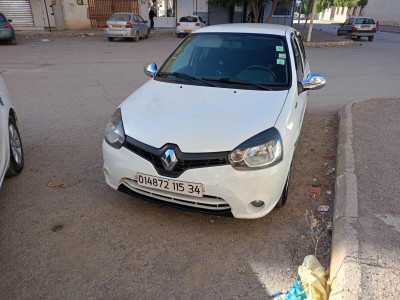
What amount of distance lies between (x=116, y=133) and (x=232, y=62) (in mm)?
1707

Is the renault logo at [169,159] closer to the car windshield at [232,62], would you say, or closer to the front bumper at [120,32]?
the car windshield at [232,62]

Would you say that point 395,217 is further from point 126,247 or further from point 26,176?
point 26,176

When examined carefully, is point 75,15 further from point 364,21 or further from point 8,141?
point 8,141

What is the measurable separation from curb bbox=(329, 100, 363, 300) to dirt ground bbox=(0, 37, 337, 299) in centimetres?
16

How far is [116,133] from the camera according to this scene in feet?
9.82

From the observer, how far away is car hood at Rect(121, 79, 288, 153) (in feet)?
8.77

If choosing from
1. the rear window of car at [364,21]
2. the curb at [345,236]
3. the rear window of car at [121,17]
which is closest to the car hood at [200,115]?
the curb at [345,236]

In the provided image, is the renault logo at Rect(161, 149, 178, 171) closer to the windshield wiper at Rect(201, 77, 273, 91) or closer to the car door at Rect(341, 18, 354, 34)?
the windshield wiper at Rect(201, 77, 273, 91)

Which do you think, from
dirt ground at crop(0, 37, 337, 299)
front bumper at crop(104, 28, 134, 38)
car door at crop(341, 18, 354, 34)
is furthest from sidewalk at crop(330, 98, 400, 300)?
car door at crop(341, 18, 354, 34)

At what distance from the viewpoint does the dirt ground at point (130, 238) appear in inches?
94.7

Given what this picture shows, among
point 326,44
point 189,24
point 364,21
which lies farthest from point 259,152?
point 364,21

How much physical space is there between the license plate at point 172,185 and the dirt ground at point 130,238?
18.8 inches

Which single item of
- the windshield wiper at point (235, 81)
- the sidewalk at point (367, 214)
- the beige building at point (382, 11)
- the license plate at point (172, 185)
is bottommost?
the beige building at point (382, 11)

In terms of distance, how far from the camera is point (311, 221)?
313cm
